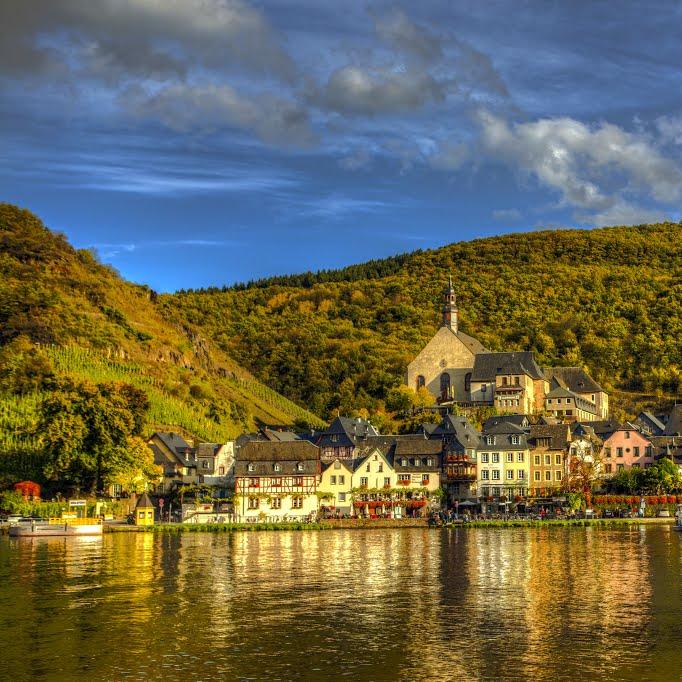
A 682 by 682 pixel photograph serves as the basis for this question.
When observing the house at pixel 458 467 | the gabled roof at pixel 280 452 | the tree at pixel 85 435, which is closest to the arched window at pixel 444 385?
the house at pixel 458 467

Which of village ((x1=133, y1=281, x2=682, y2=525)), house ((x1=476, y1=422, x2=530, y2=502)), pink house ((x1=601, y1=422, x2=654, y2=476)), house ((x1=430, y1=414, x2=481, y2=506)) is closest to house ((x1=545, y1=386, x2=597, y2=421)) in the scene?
village ((x1=133, y1=281, x2=682, y2=525))

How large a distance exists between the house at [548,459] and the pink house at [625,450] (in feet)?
32.1

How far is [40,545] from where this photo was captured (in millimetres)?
77250

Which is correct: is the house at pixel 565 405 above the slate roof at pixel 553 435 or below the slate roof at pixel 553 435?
above

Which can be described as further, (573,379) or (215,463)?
(573,379)

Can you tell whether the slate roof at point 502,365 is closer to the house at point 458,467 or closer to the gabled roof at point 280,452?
the house at point 458,467

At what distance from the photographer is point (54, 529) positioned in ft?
287

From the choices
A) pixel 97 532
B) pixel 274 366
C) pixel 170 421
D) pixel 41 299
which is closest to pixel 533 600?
pixel 97 532

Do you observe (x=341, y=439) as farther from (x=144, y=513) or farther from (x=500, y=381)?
(x=500, y=381)

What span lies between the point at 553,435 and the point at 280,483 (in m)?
28.5

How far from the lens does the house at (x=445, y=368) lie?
147500mm

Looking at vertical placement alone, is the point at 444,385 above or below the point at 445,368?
below

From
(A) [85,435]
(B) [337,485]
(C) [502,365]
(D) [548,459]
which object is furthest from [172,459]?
(C) [502,365]

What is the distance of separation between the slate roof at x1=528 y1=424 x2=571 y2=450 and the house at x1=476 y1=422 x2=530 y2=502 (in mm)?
1055
